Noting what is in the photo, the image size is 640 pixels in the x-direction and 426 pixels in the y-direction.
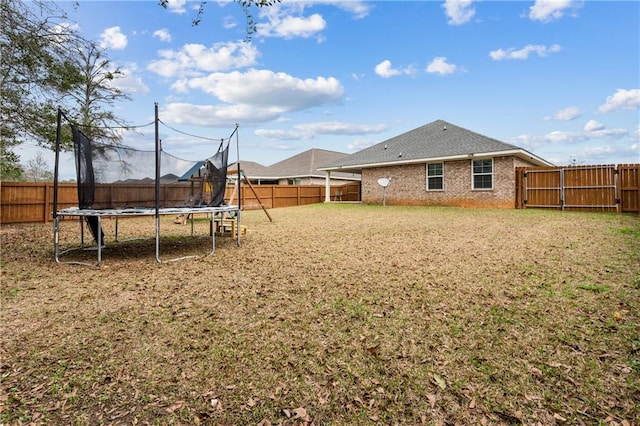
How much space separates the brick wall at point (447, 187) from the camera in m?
14.9

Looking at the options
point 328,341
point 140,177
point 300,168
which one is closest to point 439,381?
point 328,341

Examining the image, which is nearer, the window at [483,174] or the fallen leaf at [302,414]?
the fallen leaf at [302,414]

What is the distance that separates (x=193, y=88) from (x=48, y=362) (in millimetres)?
10710

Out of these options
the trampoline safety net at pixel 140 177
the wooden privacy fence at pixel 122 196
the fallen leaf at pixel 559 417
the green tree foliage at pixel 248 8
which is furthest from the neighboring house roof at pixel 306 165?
the fallen leaf at pixel 559 417

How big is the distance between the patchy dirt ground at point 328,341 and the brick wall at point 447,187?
9579mm

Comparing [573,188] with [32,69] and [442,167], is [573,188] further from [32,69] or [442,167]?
[32,69]

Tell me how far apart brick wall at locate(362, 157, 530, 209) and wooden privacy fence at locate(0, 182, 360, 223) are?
187 inches

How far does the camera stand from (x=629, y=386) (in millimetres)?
2367

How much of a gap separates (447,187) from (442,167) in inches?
42.2

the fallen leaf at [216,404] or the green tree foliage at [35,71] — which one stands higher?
the green tree foliage at [35,71]

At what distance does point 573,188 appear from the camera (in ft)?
43.9

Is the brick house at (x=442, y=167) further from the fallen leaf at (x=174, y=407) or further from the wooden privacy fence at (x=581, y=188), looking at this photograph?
the fallen leaf at (x=174, y=407)

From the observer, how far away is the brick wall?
588 inches

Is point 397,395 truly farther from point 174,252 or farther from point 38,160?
point 38,160
